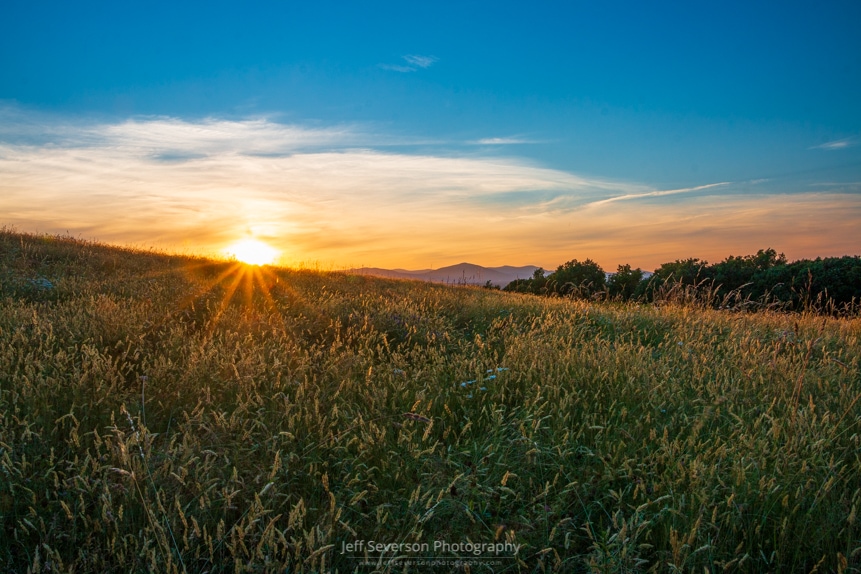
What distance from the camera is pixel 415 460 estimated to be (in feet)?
9.14

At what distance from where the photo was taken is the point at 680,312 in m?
8.02

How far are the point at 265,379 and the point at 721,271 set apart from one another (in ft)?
72.2

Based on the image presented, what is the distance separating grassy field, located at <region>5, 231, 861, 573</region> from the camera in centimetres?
218

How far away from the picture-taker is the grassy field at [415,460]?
7.16ft

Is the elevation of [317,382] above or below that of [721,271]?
below

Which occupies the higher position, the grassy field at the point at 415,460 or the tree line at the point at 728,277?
the tree line at the point at 728,277

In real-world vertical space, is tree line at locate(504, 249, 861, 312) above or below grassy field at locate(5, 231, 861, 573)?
above

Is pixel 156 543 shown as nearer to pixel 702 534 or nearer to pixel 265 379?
pixel 265 379

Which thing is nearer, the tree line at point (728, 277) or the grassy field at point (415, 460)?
the grassy field at point (415, 460)

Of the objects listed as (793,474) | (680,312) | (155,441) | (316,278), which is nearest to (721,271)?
(680,312)

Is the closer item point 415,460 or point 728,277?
point 415,460

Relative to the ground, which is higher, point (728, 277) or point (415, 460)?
point (728, 277)

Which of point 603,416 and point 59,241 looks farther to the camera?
point 59,241

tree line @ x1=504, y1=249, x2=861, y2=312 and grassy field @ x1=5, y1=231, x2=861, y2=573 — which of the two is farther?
tree line @ x1=504, y1=249, x2=861, y2=312
